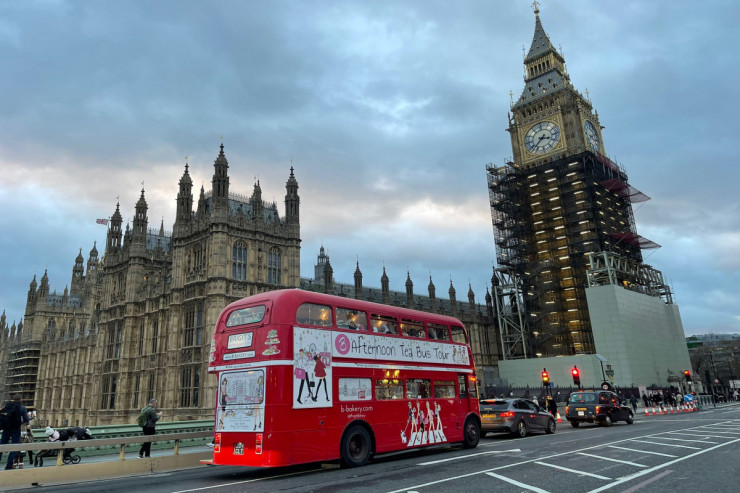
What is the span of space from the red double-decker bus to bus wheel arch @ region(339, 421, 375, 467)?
0.10ft

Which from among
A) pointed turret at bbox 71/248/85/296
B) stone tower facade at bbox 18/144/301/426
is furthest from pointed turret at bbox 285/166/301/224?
pointed turret at bbox 71/248/85/296

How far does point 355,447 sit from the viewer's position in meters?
14.4

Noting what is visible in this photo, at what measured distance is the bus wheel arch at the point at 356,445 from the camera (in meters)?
13.9

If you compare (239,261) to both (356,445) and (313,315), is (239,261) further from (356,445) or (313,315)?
(356,445)

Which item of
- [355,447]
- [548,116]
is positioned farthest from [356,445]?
[548,116]

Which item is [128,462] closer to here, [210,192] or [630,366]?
[210,192]

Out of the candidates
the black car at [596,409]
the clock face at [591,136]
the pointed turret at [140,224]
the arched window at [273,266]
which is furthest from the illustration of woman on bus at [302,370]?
the clock face at [591,136]

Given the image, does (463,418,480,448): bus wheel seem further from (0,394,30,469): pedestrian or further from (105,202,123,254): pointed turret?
(105,202,123,254): pointed turret

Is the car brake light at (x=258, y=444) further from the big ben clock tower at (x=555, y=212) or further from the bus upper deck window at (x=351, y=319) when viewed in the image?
the big ben clock tower at (x=555, y=212)

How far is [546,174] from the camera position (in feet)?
226

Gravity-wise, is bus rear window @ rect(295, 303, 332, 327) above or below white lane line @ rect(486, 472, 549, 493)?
above

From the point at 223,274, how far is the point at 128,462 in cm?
2949

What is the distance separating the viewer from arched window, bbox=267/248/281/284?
4675cm

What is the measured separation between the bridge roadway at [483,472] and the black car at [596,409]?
27.6 feet
